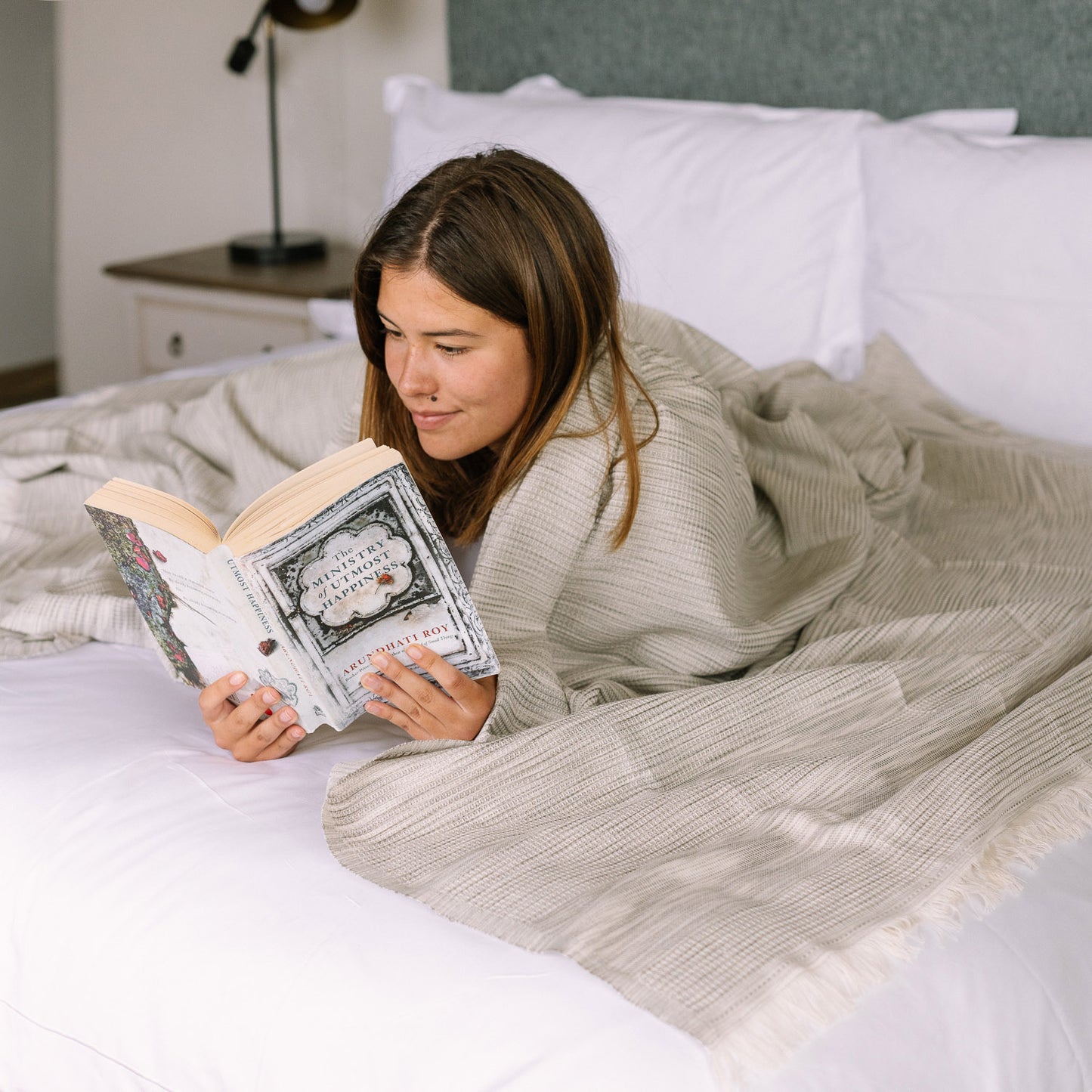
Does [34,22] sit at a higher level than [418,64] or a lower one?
higher

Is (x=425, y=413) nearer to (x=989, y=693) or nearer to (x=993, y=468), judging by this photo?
(x=989, y=693)

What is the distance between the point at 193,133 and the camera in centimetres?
301

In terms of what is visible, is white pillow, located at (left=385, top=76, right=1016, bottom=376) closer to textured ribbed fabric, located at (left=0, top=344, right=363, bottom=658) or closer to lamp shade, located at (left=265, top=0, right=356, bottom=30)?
textured ribbed fabric, located at (left=0, top=344, right=363, bottom=658)

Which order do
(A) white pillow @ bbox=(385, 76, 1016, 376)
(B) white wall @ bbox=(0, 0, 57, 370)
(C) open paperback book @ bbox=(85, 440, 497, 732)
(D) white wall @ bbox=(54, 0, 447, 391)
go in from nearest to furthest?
1. (C) open paperback book @ bbox=(85, 440, 497, 732)
2. (A) white pillow @ bbox=(385, 76, 1016, 376)
3. (D) white wall @ bbox=(54, 0, 447, 391)
4. (B) white wall @ bbox=(0, 0, 57, 370)

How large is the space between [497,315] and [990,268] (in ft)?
2.80

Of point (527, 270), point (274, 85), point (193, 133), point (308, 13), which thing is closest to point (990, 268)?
point (527, 270)

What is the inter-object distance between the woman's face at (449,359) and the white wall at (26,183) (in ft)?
9.37

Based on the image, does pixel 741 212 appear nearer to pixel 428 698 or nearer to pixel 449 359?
pixel 449 359

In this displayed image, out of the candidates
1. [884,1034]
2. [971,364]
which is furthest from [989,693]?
[971,364]

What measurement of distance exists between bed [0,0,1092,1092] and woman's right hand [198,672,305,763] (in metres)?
0.02

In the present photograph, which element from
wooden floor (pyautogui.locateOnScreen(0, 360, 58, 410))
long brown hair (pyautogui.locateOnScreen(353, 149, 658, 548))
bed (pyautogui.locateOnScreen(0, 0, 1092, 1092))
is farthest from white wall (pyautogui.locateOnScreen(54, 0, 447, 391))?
long brown hair (pyautogui.locateOnScreen(353, 149, 658, 548))

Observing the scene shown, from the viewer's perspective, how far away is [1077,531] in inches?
52.6

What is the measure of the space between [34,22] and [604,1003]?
3.53 metres

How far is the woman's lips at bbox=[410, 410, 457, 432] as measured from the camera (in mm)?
1051
